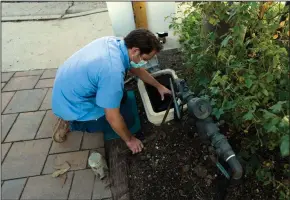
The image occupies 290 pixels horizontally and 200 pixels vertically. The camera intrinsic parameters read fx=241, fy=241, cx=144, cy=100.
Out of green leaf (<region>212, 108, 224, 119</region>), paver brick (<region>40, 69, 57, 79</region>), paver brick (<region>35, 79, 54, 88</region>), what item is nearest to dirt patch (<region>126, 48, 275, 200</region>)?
green leaf (<region>212, 108, 224, 119</region>)

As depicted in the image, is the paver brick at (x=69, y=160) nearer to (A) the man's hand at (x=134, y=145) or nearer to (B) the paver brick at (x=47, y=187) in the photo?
(B) the paver brick at (x=47, y=187)

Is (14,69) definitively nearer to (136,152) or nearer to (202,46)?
(136,152)

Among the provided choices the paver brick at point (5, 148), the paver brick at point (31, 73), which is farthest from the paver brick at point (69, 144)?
the paver brick at point (31, 73)

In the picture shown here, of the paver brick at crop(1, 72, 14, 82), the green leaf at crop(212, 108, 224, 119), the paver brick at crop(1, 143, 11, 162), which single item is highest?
the green leaf at crop(212, 108, 224, 119)

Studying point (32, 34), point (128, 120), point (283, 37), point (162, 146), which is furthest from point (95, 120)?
point (32, 34)

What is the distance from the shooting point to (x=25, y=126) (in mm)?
2596

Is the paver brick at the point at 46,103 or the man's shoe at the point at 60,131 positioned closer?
the man's shoe at the point at 60,131

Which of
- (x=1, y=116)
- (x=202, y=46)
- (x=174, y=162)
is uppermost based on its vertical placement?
(x=202, y=46)

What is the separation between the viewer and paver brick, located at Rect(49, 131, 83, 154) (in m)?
2.34

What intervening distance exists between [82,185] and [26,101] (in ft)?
4.65

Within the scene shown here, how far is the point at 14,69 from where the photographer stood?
3.44m

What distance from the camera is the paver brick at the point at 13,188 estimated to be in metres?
2.04

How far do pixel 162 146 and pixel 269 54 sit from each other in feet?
3.83

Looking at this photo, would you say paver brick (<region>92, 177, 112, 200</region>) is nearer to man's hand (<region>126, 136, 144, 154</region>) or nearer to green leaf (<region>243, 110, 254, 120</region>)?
man's hand (<region>126, 136, 144, 154</region>)
